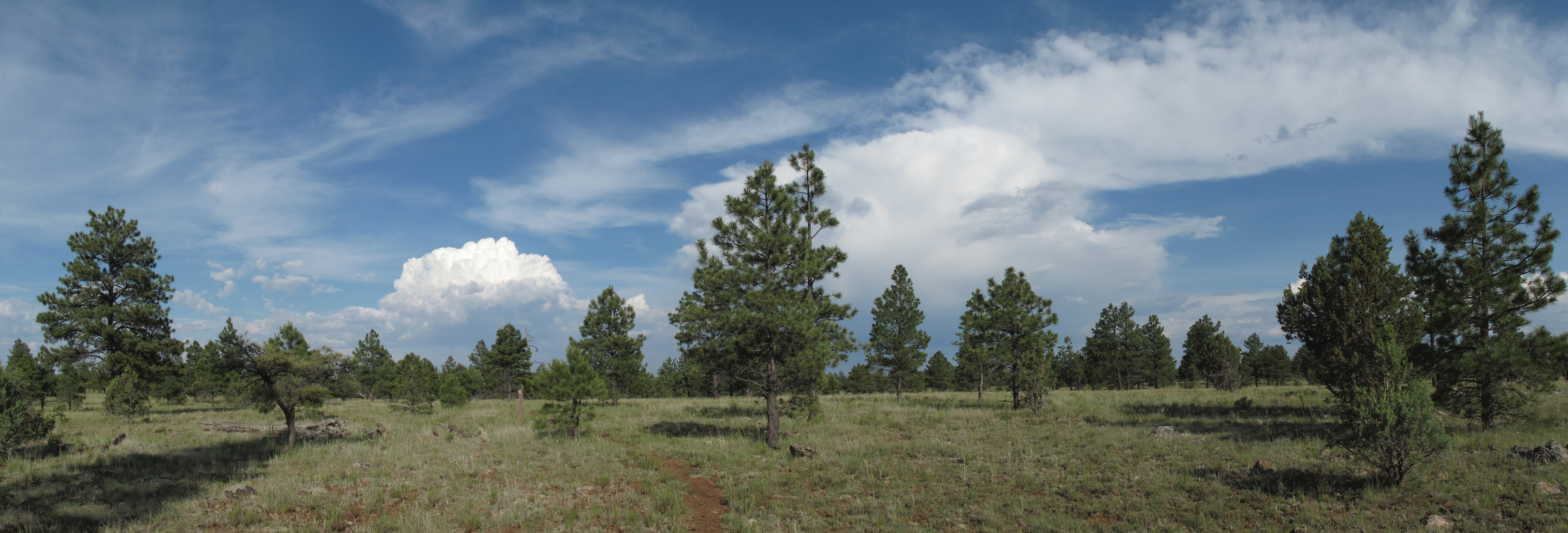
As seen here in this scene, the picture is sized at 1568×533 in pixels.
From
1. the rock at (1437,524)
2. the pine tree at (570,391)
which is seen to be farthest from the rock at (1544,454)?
the pine tree at (570,391)

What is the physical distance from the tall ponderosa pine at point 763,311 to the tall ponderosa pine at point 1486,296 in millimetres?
18609

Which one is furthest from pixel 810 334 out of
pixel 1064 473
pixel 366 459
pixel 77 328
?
pixel 77 328

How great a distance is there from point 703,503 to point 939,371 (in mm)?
67043

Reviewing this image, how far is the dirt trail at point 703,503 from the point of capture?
12.0 m

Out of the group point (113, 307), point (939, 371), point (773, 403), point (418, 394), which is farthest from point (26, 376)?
point (939, 371)

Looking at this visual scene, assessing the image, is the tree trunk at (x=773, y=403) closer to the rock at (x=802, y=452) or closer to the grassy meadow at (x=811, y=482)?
the grassy meadow at (x=811, y=482)

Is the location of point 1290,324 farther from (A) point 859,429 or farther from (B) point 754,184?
(B) point 754,184

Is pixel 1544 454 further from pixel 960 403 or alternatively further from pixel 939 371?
pixel 939 371

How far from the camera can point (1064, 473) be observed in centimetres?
1435

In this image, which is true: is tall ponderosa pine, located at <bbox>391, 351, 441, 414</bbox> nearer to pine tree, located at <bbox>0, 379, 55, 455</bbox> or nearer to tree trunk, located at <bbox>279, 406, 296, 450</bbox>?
tree trunk, located at <bbox>279, 406, 296, 450</bbox>

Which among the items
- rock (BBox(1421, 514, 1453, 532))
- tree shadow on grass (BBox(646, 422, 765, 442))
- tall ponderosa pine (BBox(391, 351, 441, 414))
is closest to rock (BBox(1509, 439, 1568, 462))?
rock (BBox(1421, 514, 1453, 532))

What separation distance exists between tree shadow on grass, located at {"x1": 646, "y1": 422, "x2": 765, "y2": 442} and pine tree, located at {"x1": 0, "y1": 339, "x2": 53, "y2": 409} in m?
18.4

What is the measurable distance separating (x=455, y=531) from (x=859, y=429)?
50.4ft

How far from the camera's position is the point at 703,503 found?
13742 millimetres
